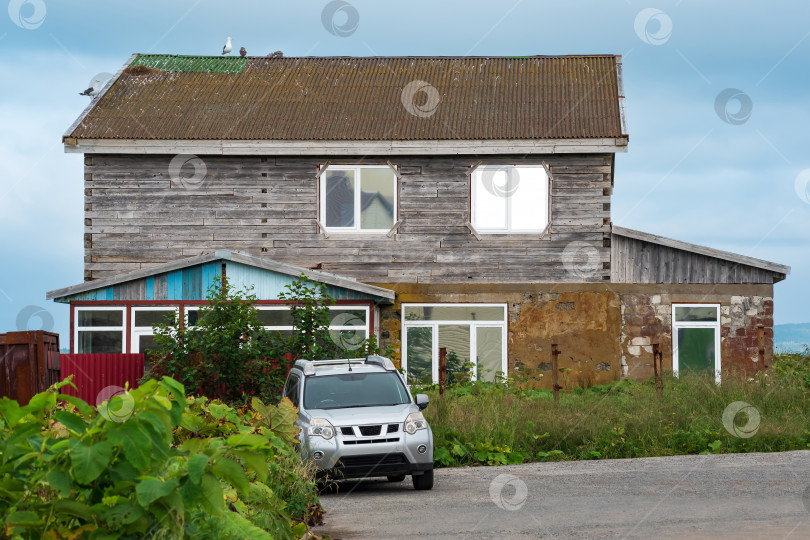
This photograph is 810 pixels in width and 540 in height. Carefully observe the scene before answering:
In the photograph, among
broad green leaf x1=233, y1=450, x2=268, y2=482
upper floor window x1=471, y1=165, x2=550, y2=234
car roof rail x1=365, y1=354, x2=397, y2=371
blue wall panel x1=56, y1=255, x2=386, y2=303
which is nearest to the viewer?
broad green leaf x1=233, y1=450, x2=268, y2=482

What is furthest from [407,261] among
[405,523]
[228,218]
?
[405,523]

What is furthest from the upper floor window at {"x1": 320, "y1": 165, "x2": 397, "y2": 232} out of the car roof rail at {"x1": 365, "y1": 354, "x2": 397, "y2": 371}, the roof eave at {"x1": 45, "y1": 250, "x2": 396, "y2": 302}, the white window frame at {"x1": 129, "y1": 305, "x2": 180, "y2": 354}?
the car roof rail at {"x1": 365, "y1": 354, "x2": 397, "y2": 371}

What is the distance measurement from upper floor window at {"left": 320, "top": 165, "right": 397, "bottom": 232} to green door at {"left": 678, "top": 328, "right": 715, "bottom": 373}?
282 inches

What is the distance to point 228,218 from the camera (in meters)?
24.7

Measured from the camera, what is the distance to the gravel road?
945 centimetres

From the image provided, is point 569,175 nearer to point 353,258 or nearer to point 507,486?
point 353,258

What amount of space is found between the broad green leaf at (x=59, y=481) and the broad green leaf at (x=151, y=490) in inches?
12.1

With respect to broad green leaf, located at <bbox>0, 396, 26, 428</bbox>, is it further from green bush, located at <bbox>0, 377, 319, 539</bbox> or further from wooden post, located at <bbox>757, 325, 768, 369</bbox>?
wooden post, located at <bbox>757, 325, 768, 369</bbox>

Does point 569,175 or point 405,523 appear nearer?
point 405,523

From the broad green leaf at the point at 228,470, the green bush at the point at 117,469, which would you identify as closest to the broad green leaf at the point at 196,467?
the green bush at the point at 117,469

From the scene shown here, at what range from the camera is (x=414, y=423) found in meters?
13.3

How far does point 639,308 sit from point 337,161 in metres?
7.72

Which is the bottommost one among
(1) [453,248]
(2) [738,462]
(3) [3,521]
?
(2) [738,462]

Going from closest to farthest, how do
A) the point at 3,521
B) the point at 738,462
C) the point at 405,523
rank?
the point at 3,521 → the point at 405,523 → the point at 738,462
